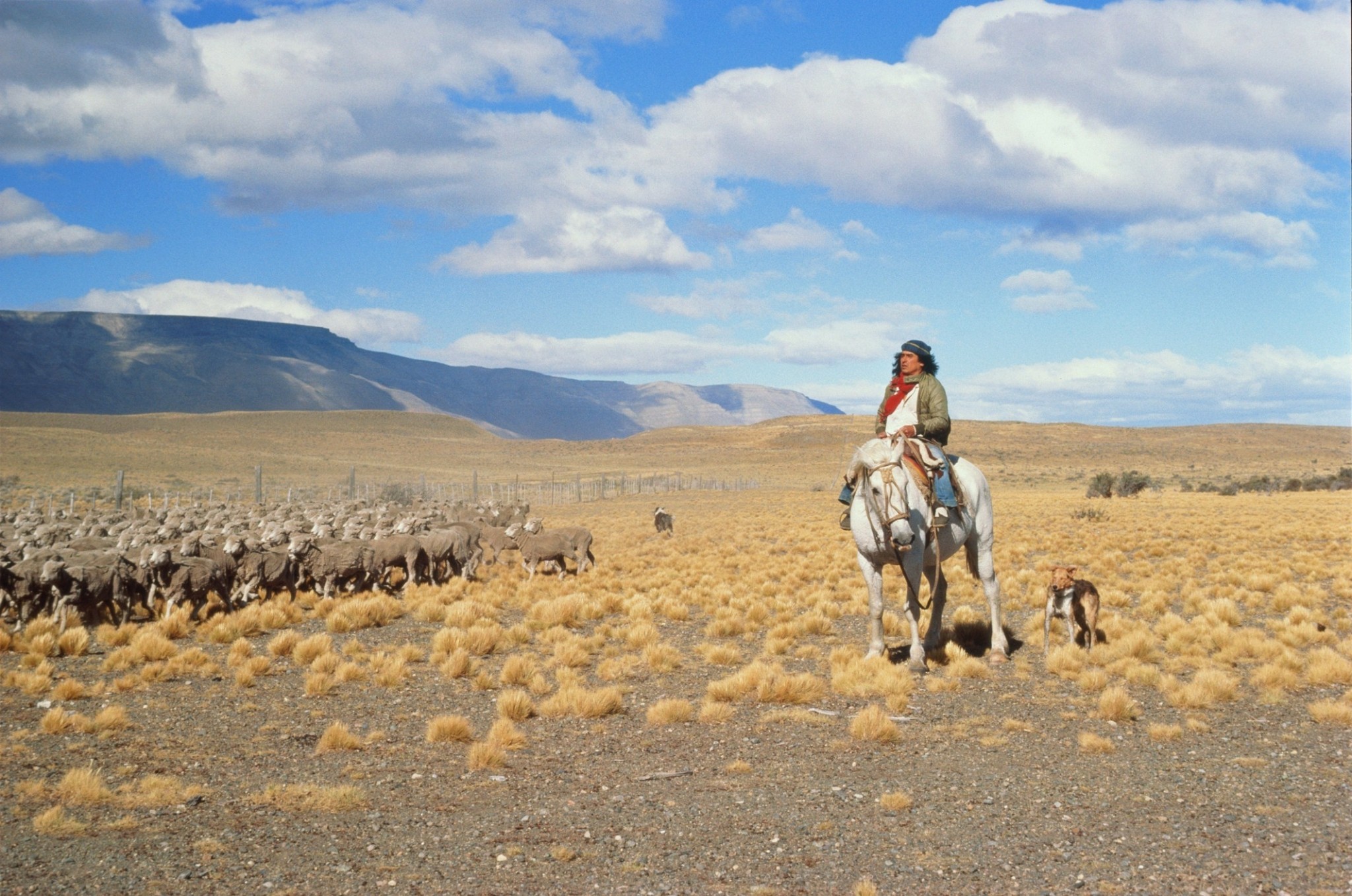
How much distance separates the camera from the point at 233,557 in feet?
59.8

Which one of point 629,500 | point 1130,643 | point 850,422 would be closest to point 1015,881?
point 1130,643

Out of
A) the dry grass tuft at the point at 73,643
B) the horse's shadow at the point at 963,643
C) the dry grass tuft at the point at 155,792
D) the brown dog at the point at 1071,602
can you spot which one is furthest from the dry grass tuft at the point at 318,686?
the brown dog at the point at 1071,602

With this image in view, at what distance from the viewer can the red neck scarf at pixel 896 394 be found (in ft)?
41.4

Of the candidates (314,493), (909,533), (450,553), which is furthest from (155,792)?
(314,493)

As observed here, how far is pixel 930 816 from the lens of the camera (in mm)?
7348

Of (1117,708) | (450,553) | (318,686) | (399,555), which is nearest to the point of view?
(1117,708)

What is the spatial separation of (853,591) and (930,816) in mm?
12229

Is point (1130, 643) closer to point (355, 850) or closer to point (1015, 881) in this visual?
point (1015, 881)

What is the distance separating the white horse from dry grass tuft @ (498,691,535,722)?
14.3ft

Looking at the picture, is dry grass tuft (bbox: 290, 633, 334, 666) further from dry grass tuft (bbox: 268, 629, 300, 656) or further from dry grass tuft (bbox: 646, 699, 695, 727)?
dry grass tuft (bbox: 646, 699, 695, 727)

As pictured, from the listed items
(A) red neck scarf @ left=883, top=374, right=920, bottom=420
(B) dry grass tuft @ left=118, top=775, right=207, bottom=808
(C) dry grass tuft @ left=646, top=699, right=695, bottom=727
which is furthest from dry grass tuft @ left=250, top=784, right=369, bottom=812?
(A) red neck scarf @ left=883, top=374, right=920, bottom=420

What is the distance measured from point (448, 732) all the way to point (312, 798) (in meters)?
1.98

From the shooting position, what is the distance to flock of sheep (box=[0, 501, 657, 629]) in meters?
15.2

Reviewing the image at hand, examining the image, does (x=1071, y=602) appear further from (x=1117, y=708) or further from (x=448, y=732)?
(x=448, y=732)
